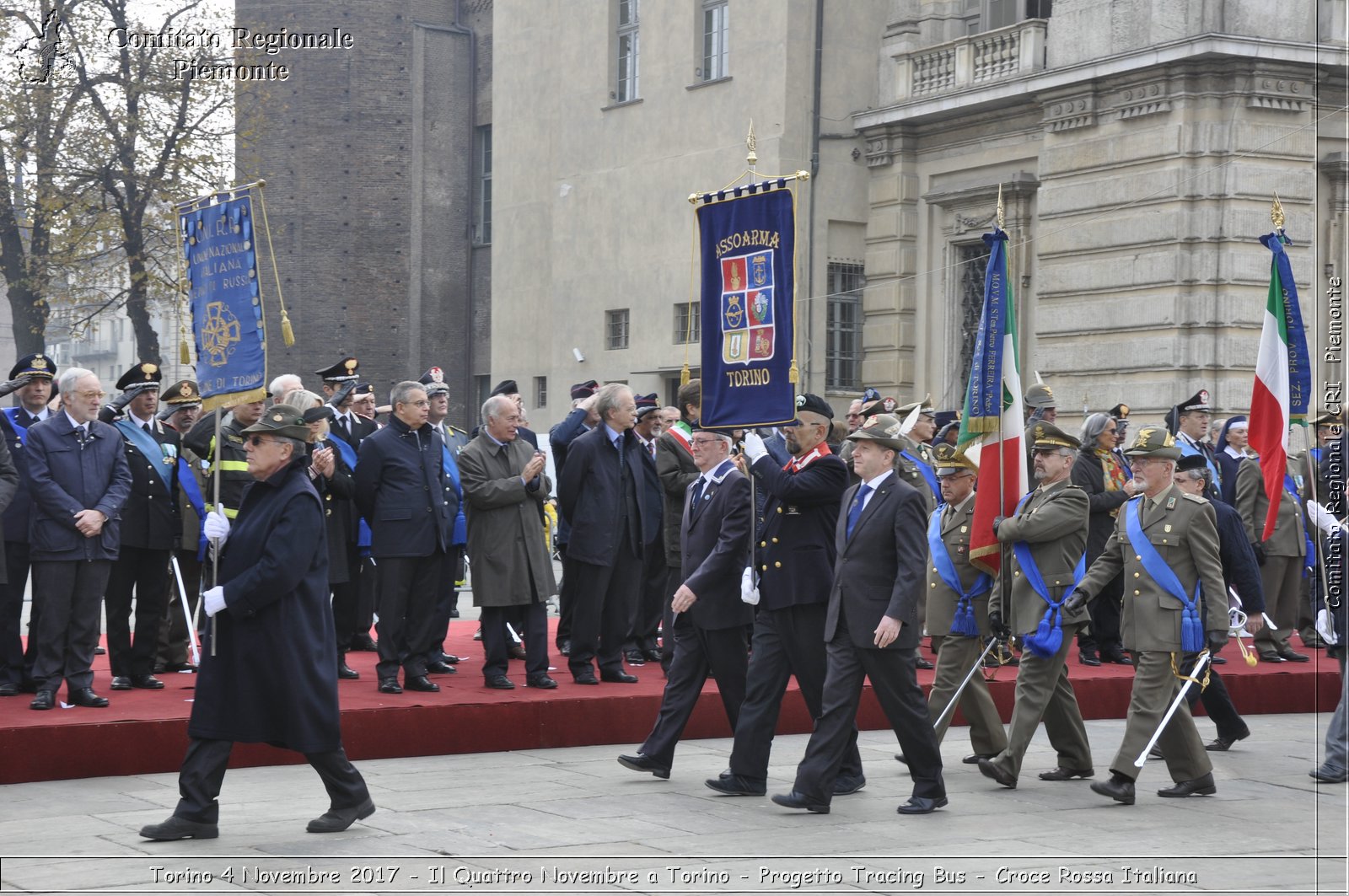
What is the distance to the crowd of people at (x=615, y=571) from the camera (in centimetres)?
823

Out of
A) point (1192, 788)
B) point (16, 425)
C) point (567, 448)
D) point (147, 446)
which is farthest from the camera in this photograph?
point (567, 448)

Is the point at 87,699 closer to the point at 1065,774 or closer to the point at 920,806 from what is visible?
the point at 920,806

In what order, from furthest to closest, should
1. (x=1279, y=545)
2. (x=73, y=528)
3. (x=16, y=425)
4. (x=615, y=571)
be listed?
(x=1279, y=545), (x=615, y=571), (x=16, y=425), (x=73, y=528)

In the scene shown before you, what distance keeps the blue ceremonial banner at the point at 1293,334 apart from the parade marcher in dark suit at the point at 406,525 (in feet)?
18.1

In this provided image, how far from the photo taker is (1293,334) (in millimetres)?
11695

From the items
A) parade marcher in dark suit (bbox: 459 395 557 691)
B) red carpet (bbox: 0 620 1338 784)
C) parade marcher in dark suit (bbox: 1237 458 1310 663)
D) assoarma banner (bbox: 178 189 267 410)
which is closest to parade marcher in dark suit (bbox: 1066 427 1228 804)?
red carpet (bbox: 0 620 1338 784)

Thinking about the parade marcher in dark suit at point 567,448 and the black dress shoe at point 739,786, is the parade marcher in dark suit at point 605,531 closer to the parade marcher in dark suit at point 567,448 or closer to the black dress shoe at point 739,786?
the parade marcher in dark suit at point 567,448

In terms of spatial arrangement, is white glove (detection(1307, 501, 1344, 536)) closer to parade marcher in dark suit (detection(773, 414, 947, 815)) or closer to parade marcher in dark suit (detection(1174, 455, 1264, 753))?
parade marcher in dark suit (detection(1174, 455, 1264, 753))

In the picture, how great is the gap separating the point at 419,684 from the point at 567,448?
7.86 feet

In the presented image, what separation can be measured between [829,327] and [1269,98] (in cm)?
777

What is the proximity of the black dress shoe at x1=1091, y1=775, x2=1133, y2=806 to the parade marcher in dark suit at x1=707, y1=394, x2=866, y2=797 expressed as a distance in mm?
1566

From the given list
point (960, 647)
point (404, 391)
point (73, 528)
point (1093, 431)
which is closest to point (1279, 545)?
point (1093, 431)

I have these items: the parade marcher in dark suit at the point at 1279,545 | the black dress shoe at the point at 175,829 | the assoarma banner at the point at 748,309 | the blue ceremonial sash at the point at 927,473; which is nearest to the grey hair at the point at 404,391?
the assoarma banner at the point at 748,309

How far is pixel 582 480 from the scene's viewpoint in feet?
40.0
